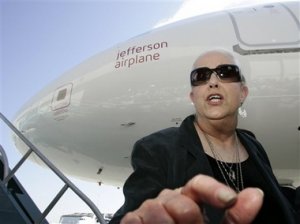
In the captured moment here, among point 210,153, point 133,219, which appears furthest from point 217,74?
point 133,219

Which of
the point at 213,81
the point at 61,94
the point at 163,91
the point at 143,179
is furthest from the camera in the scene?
the point at 61,94

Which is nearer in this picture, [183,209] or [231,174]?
[183,209]

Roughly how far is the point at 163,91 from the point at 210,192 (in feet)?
13.4

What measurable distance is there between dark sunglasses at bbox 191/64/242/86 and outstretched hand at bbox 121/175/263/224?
0.91 meters

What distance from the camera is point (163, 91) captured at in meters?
4.50

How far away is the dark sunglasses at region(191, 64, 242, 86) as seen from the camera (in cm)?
134

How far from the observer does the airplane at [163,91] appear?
4.29m

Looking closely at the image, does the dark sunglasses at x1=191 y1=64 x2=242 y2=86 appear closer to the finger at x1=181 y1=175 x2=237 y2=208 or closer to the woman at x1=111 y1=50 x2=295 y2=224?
the woman at x1=111 y1=50 x2=295 y2=224

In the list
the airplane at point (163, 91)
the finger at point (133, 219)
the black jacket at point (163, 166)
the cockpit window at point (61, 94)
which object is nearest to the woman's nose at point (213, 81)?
the black jacket at point (163, 166)

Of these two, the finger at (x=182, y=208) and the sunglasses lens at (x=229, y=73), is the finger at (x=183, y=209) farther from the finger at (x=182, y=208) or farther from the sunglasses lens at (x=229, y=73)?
the sunglasses lens at (x=229, y=73)

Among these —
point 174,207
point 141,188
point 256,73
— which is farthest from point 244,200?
point 256,73

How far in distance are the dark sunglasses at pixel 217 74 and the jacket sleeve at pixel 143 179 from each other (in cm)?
29

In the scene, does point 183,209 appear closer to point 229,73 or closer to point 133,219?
point 133,219

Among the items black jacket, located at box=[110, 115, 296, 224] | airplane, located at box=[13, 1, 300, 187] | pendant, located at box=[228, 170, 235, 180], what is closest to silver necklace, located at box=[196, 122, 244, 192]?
pendant, located at box=[228, 170, 235, 180]
